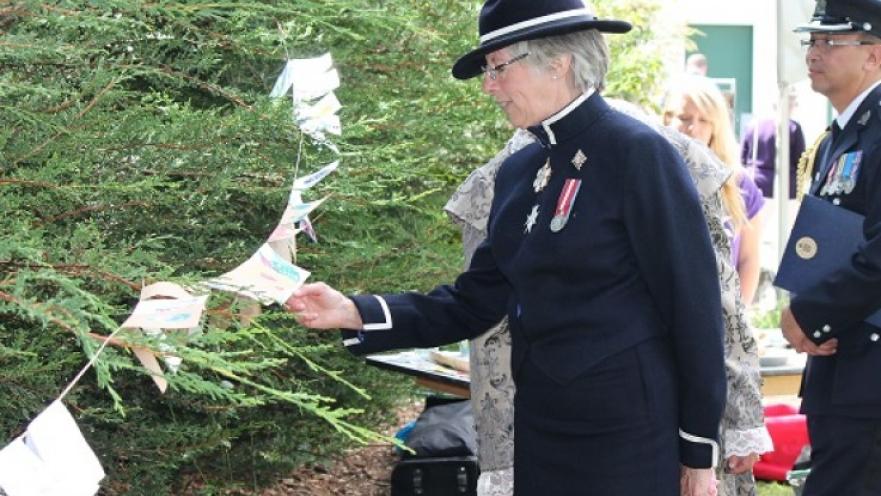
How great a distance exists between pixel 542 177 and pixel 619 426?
1.91ft

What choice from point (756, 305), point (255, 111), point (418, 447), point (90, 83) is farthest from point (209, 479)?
point (756, 305)

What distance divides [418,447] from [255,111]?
7.65 feet

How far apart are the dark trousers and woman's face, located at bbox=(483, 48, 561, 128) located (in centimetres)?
148

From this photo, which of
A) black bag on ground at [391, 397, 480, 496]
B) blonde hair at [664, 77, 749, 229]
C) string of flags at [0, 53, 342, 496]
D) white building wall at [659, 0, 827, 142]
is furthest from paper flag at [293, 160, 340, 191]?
white building wall at [659, 0, 827, 142]

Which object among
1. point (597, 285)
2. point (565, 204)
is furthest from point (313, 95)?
point (597, 285)

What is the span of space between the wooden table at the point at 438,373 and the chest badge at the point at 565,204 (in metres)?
1.99

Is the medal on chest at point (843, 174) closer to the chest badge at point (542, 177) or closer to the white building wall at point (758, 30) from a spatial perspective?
the chest badge at point (542, 177)

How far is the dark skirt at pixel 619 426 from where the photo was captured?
3188mm

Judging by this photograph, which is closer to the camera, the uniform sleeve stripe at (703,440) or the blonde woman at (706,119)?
the uniform sleeve stripe at (703,440)

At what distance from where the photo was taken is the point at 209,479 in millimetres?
5410

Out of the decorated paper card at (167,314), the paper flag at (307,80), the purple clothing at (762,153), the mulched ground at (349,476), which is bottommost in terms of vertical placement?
the purple clothing at (762,153)

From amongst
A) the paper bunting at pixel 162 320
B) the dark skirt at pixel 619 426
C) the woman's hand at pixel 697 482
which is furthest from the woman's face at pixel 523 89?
the paper bunting at pixel 162 320

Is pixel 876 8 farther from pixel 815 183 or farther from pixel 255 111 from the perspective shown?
pixel 255 111

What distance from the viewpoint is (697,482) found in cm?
326
